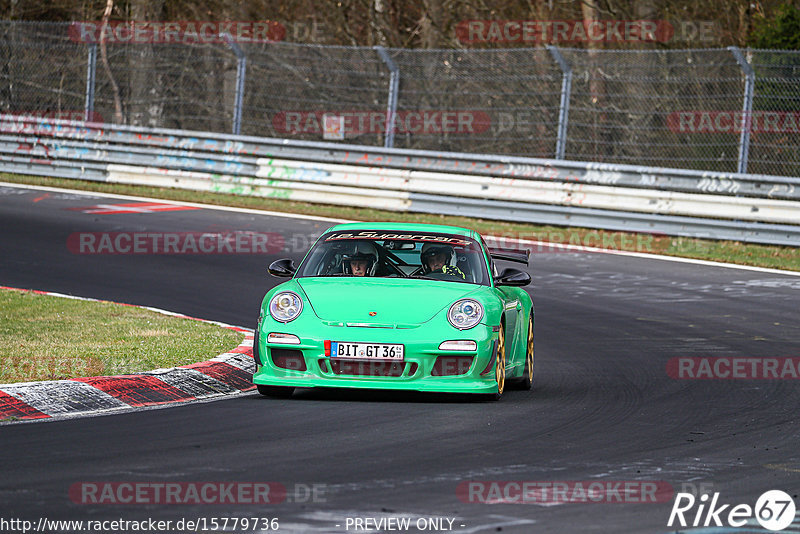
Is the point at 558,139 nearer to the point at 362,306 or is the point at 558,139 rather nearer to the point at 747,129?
the point at 747,129

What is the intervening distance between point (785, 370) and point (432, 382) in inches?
134

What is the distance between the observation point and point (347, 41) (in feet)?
127

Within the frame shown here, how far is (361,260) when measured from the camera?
951 cm

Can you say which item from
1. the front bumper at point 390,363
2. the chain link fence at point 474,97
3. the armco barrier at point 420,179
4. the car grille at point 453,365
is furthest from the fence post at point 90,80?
the car grille at point 453,365

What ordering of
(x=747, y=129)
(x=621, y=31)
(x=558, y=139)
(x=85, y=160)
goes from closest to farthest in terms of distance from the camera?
(x=747, y=129) → (x=558, y=139) → (x=85, y=160) → (x=621, y=31)

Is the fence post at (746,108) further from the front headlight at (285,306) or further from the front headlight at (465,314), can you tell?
the front headlight at (285,306)

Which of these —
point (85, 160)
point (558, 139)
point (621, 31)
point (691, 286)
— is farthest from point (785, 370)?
point (621, 31)

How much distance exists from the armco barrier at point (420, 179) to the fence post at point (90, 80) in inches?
22.2

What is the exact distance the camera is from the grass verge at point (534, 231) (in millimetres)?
18078

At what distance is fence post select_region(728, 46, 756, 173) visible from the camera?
18.6 m

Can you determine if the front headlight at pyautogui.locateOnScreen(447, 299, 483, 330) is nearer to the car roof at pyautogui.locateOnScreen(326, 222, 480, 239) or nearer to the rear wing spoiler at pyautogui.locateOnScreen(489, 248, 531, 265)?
the car roof at pyautogui.locateOnScreen(326, 222, 480, 239)

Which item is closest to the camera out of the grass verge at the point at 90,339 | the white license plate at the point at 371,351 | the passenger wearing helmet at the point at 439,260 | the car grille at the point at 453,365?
the white license plate at the point at 371,351

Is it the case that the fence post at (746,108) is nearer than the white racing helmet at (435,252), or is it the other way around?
the white racing helmet at (435,252)

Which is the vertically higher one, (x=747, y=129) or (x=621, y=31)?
(x=621, y=31)
